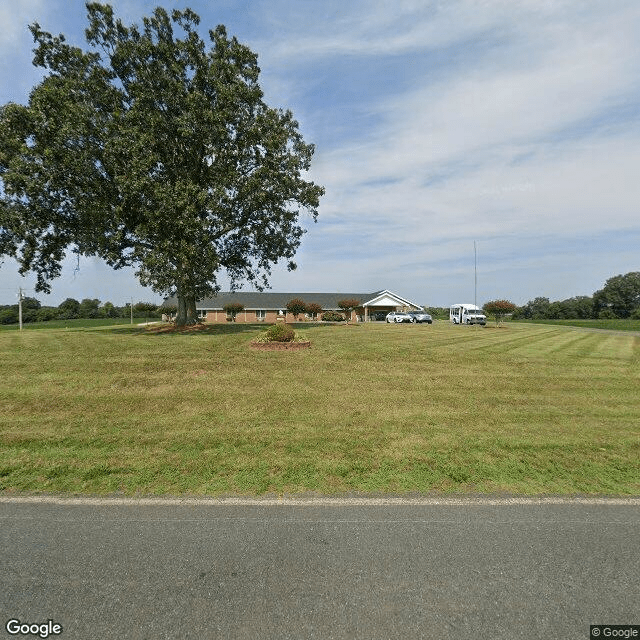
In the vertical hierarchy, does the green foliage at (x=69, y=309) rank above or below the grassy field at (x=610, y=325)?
above

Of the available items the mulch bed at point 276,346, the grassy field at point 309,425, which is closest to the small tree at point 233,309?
the mulch bed at point 276,346

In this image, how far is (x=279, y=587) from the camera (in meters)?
2.88

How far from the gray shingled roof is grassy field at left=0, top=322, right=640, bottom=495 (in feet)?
165

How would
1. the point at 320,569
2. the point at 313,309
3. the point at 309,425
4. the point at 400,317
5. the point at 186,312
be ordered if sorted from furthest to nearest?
the point at 313,309, the point at 400,317, the point at 186,312, the point at 309,425, the point at 320,569

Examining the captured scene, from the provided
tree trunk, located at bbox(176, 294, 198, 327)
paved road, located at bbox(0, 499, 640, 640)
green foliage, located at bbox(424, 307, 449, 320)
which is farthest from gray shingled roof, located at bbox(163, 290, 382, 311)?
paved road, located at bbox(0, 499, 640, 640)

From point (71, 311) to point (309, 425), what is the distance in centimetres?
11283

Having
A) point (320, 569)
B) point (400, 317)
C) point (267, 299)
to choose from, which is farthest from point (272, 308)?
point (320, 569)

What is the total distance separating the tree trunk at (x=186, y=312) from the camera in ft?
83.7

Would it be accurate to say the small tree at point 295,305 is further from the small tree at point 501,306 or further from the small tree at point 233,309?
the small tree at point 501,306

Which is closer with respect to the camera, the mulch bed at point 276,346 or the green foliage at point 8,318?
the mulch bed at point 276,346

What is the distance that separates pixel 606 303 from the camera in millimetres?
99562

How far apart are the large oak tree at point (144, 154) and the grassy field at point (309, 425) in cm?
933

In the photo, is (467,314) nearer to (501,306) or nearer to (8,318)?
(501,306)

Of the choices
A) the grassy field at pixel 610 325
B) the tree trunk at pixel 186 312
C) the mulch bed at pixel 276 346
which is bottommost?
the grassy field at pixel 610 325
